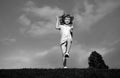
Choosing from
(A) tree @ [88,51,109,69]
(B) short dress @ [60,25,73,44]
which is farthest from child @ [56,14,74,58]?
(A) tree @ [88,51,109,69]

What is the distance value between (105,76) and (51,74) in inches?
97.7

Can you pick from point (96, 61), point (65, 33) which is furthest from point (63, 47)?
point (96, 61)

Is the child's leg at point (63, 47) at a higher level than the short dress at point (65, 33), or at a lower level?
lower

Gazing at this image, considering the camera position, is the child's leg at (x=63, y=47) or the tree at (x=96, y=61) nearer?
the child's leg at (x=63, y=47)

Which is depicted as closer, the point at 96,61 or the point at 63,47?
the point at 63,47

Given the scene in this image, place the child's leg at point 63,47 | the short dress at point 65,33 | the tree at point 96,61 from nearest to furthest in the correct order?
the child's leg at point 63,47 < the short dress at point 65,33 < the tree at point 96,61

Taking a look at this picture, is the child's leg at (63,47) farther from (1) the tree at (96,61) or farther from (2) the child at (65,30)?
(1) the tree at (96,61)

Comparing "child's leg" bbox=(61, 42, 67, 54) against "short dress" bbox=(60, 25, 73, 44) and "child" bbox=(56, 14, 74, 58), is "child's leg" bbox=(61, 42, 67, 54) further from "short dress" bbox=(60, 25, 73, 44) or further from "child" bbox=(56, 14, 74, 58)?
"short dress" bbox=(60, 25, 73, 44)

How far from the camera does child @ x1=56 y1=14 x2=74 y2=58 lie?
45.7 feet

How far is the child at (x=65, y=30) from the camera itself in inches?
548

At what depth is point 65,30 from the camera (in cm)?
1424

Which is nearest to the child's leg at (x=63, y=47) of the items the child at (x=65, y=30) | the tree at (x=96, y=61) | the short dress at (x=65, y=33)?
the child at (x=65, y=30)

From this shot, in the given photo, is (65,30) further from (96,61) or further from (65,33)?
(96,61)

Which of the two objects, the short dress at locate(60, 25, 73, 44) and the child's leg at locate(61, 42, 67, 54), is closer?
the child's leg at locate(61, 42, 67, 54)
